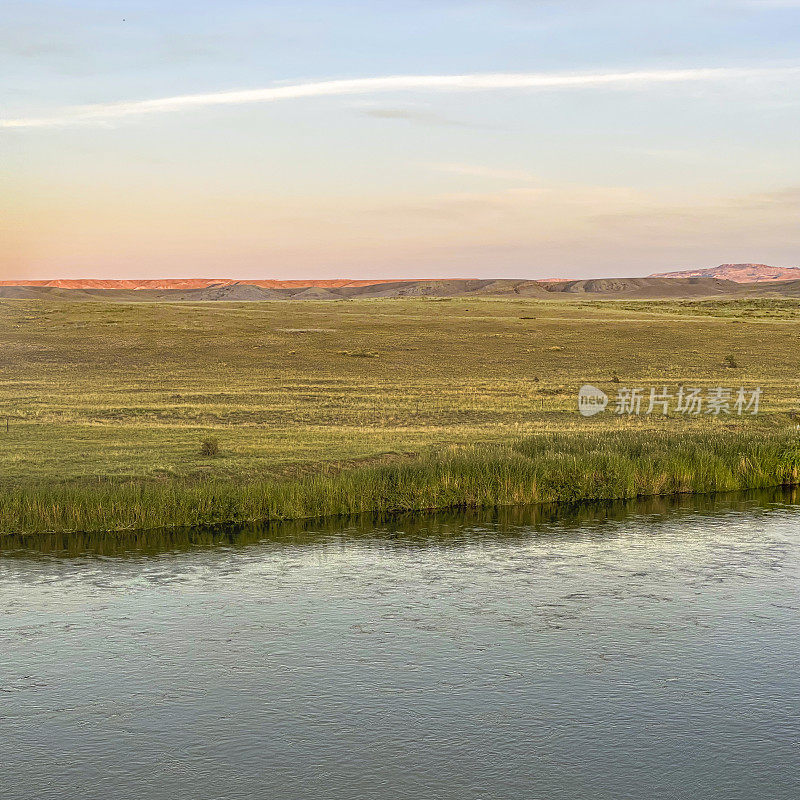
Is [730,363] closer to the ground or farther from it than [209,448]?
farther from it

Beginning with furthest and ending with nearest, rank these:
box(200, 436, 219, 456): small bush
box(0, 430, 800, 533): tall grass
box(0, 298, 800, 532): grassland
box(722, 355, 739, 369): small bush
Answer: box(722, 355, 739, 369): small bush
box(200, 436, 219, 456): small bush
box(0, 298, 800, 532): grassland
box(0, 430, 800, 533): tall grass

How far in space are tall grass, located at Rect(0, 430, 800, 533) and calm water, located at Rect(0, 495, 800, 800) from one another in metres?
1.05

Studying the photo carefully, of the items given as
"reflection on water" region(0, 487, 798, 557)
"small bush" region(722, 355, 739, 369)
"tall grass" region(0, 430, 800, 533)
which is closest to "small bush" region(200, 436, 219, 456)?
"tall grass" region(0, 430, 800, 533)

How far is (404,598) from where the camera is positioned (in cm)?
2091

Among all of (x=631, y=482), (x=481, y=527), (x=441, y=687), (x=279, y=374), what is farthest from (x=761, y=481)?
(x=279, y=374)

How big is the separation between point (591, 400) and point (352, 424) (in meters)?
13.1

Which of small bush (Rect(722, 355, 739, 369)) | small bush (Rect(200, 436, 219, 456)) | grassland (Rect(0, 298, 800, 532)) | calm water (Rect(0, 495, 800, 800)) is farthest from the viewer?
small bush (Rect(722, 355, 739, 369))

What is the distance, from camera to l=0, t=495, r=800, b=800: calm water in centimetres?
1348

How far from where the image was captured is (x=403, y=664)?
17203 mm

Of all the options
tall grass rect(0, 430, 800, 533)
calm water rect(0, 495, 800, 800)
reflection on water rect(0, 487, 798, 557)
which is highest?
tall grass rect(0, 430, 800, 533)

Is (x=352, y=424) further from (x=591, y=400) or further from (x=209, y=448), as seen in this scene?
(x=591, y=400)

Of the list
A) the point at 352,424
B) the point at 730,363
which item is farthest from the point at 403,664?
the point at 730,363

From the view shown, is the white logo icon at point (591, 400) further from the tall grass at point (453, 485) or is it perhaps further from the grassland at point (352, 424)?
the tall grass at point (453, 485)

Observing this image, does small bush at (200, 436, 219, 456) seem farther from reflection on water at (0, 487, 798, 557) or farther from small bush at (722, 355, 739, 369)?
small bush at (722, 355, 739, 369)
